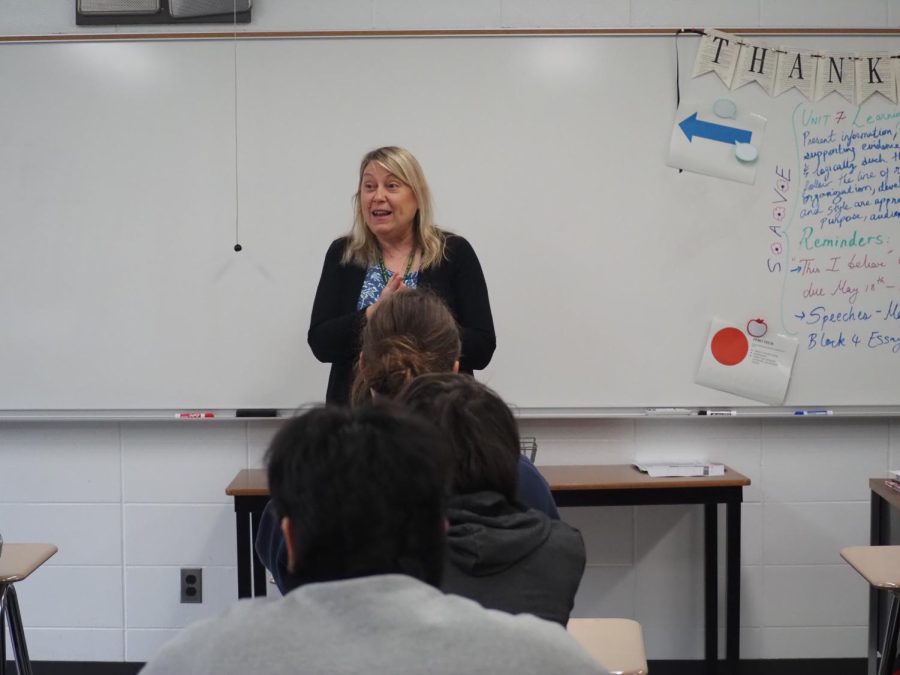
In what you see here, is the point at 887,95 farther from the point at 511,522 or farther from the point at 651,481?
the point at 511,522

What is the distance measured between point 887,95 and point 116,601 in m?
3.15

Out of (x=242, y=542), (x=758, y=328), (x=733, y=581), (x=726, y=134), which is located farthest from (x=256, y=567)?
(x=726, y=134)

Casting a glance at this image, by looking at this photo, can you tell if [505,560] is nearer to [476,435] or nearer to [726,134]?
[476,435]

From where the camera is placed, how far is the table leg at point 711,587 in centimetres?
316

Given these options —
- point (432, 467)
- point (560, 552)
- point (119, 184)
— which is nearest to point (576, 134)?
point (119, 184)

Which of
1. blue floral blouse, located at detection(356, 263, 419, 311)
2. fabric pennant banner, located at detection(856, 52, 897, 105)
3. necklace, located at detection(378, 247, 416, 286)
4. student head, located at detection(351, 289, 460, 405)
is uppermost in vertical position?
fabric pennant banner, located at detection(856, 52, 897, 105)

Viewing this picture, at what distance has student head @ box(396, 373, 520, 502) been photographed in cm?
132

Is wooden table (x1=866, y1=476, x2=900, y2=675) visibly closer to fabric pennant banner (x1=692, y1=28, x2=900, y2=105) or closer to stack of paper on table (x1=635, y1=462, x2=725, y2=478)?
stack of paper on table (x1=635, y1=462, x2=725, y2=478)

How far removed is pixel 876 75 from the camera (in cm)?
311

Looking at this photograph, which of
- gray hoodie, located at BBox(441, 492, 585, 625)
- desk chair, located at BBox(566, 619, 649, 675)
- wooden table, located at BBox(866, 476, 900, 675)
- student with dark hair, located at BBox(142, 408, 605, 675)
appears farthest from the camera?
wooden table, located at BBox(866, 476, 900, 675)

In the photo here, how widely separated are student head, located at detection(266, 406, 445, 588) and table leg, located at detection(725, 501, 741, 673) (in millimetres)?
2189

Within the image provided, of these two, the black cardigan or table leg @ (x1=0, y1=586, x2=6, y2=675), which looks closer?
table leg @ (x1=0, y1=586, x2=6, y2=675)

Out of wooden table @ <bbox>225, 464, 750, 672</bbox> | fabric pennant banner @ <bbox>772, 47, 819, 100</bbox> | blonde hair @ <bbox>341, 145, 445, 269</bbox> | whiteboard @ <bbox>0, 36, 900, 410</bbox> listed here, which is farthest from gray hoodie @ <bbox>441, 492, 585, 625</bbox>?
fabric pennant banner @ <bbox>772, 47, 819, 100</bbox>

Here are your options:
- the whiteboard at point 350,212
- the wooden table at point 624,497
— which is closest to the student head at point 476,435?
the wooden table at point 624,497
